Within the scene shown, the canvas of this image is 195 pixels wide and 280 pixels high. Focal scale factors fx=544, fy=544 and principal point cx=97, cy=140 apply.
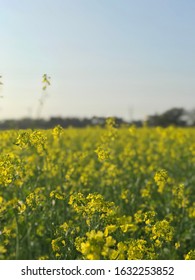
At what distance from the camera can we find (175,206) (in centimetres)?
664

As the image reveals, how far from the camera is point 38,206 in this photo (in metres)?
4.11

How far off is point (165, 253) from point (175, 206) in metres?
1.66

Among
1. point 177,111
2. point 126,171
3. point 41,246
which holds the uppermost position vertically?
point 177,111

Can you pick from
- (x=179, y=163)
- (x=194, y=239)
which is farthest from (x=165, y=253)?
(x=179, y=163)

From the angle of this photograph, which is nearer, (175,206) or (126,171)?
(175,206)

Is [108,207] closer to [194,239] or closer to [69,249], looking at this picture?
[69,249]

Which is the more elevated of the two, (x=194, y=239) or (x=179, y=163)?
(x=179, y=163)
